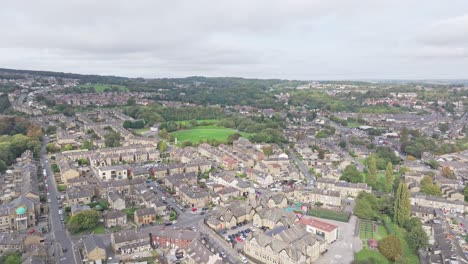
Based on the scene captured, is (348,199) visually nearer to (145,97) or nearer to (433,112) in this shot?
(433,112)

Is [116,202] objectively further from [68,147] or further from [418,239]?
[68,147]

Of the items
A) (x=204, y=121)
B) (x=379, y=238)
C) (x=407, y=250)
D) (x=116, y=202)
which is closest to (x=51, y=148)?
(x=116, y=202)

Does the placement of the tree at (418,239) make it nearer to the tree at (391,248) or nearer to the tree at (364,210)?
the tree at (391,248)

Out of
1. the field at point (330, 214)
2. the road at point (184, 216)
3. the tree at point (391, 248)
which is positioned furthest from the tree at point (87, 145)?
the tree at point (391, 248)

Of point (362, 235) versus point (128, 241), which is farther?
point (362, 235)

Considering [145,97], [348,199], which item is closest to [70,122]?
[145,97]

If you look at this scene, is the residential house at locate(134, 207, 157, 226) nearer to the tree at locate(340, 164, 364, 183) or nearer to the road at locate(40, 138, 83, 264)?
the road at locate(40, 138, 83, 264)

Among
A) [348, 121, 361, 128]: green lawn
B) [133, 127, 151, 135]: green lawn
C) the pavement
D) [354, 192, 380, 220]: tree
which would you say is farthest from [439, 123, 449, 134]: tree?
the pavement
